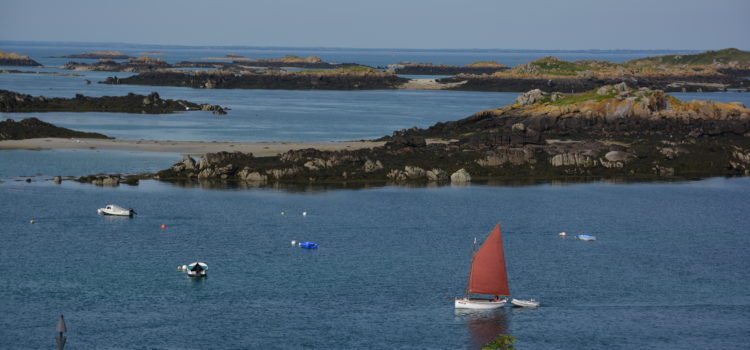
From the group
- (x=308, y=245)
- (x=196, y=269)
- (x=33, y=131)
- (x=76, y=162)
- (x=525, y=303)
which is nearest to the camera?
(x=525, y=303)

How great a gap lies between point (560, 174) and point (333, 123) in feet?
179

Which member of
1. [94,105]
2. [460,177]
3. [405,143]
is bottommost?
[460,177]

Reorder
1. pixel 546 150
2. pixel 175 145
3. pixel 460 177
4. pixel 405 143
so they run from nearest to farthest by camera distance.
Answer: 1. pixel 460 177
2. pixel 546 150
3. pixel 405 143
4. pixel 175 145

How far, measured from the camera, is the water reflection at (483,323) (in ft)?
153

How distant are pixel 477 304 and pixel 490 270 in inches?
81.2

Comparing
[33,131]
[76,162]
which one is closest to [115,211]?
[76,162]

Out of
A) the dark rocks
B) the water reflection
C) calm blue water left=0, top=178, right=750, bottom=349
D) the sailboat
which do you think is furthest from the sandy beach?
the water reflection

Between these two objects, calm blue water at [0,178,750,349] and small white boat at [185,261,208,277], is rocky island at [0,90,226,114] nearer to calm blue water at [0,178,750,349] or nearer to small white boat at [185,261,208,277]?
calm blue water at [0,178,750,349]

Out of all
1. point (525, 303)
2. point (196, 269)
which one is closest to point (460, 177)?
point (196, 269)

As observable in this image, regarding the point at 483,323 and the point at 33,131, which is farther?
the point at 33,131

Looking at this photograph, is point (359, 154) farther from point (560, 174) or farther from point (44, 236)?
point (44, 236)

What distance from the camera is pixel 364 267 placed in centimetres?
5944

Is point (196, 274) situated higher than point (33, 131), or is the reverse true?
point (33, 131)

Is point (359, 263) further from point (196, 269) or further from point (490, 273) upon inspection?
point (490, 273)
